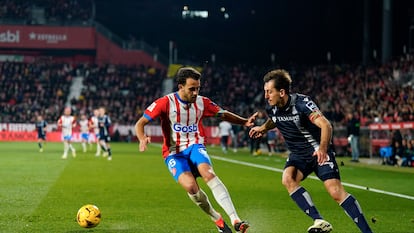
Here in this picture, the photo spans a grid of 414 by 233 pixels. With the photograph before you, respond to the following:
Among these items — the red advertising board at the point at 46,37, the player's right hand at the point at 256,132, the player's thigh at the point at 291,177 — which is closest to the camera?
the player's thigh at the point at 291,177

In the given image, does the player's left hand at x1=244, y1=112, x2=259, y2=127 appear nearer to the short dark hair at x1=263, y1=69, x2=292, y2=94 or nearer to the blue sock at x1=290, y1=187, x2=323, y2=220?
the short dark hair at x1=263, y1=69, x2=292, y2=94

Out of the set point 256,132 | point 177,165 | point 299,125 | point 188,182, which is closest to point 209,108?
point 256,132

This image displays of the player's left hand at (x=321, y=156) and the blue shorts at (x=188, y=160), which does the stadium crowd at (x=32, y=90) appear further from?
the player's left hand at (x=321, y=156)

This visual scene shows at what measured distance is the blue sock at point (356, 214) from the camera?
9.29 metres

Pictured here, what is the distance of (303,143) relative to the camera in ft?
32.8

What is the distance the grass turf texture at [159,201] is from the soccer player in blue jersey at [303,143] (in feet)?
4.39

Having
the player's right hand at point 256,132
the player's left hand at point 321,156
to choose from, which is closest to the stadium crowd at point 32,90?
the player's right hand at point 256,132

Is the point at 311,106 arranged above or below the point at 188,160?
above

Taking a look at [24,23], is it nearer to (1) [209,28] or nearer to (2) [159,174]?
(1) [209,28]

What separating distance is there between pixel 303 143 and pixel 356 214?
3.92ft

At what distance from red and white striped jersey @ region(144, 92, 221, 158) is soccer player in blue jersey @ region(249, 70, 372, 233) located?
1042 millimetres

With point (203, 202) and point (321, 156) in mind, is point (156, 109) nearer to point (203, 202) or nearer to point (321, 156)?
point (203, 202)

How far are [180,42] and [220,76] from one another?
28.5 ft

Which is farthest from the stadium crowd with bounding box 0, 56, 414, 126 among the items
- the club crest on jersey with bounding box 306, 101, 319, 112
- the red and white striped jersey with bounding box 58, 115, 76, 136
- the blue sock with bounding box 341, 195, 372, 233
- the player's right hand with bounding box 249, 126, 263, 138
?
the blue sock with bounding box 341, 195, 372, 233
